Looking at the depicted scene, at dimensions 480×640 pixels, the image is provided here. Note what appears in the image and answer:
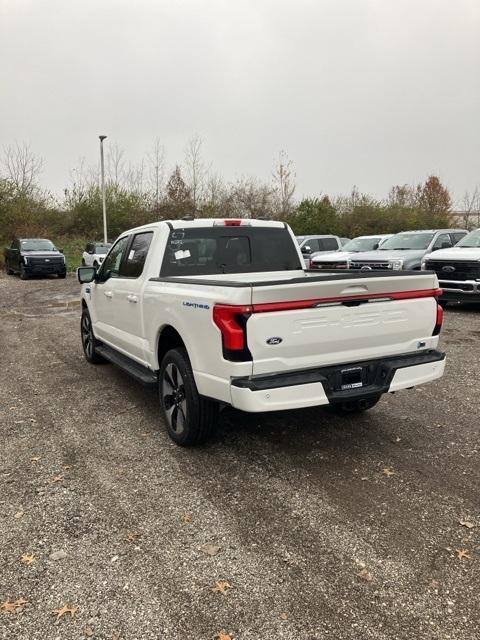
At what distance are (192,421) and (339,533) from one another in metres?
1.48

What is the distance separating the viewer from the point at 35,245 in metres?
23.1

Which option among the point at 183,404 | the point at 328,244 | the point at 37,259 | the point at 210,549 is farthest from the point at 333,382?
the point at 37,259

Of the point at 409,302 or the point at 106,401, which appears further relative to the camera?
the point at 106,401

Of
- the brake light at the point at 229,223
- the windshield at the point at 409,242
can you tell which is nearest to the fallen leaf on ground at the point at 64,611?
the brake light at the point at 229,223

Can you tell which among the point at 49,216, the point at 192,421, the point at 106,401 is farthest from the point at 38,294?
the point at 49,216

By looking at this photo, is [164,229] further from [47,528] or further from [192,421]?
[47,528]

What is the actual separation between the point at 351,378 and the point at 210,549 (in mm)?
1571

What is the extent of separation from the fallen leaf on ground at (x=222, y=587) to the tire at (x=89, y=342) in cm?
489

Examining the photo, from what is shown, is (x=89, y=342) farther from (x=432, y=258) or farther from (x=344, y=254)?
(x=344, y=254)

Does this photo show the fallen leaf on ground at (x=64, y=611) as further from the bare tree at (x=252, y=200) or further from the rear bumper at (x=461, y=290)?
the bare tree at (x=252, y=200)

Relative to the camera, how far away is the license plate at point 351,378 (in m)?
3.82

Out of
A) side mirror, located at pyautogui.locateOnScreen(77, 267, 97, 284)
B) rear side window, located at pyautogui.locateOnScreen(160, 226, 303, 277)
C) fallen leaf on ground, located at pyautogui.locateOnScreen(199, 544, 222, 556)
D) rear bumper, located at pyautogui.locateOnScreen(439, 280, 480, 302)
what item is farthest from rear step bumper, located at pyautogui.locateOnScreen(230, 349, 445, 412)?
rear bumper, located at pyautogui.locateOnScreen(439, 280, 480, 302)

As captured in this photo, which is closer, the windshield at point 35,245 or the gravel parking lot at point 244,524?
the gravel parking lot at point 244,524

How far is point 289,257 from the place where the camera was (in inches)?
225
